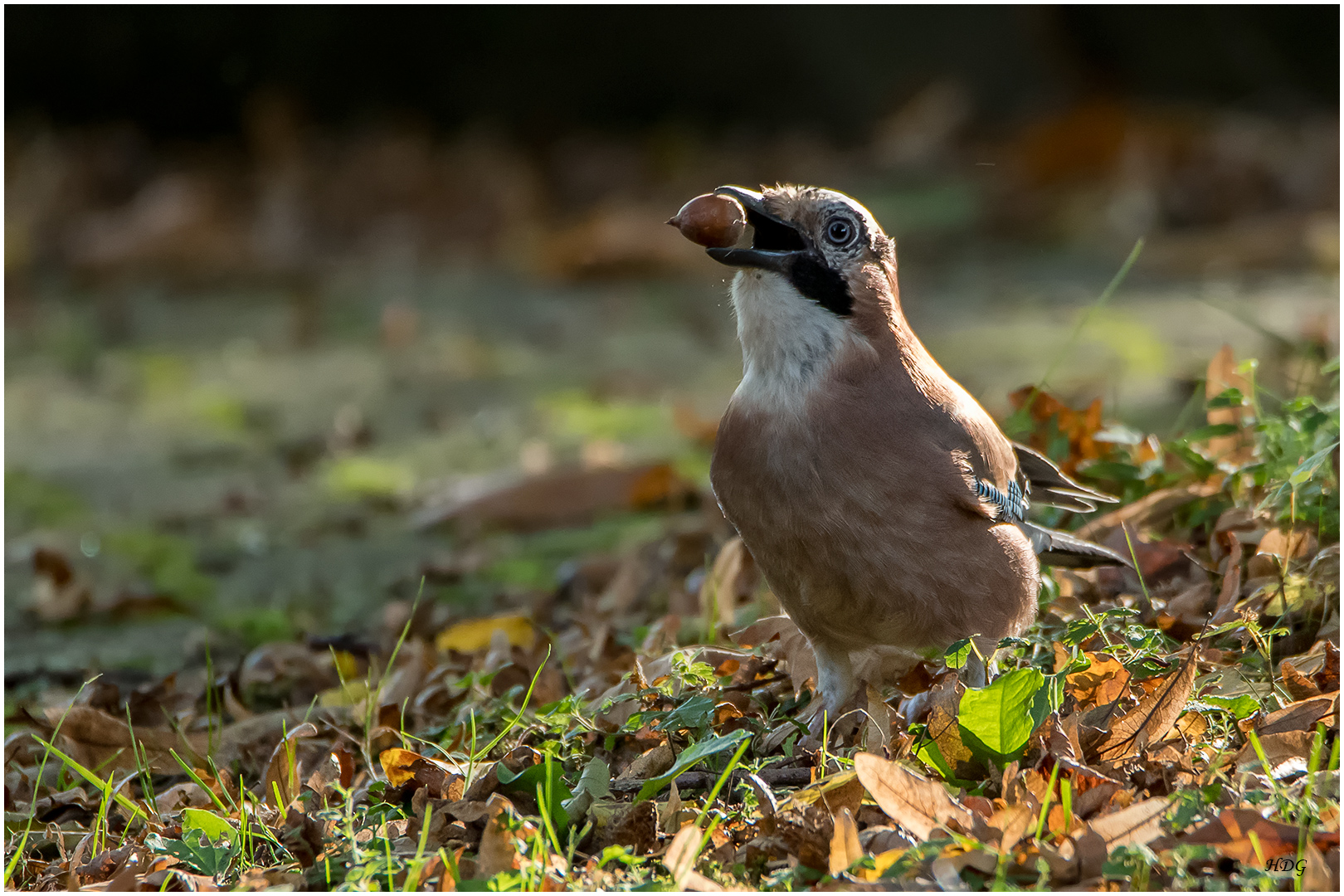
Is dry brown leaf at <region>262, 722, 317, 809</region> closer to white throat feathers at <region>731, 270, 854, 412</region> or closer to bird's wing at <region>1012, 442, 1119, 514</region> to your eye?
white throat feathers at <region>731, 270, 854, 412</region>

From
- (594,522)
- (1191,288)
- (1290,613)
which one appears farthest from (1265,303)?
(1290,613)

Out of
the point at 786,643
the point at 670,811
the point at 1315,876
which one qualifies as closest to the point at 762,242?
the point at 786,643

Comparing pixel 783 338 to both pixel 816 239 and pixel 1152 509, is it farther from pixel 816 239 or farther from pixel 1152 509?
pixel 1152 509

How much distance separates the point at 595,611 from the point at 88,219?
7.21 m

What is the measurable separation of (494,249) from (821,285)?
6.94 meters

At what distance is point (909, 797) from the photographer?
2.37 m

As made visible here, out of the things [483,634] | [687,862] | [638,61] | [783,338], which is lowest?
[483,634]

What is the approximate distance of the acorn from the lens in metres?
3.06

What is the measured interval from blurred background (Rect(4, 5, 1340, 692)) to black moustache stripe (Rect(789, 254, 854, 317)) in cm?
159

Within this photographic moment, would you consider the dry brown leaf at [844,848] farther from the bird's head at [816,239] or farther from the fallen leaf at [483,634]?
the fallen leaf at [483,634]

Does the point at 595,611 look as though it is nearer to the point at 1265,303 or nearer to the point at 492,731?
the point at 492,731

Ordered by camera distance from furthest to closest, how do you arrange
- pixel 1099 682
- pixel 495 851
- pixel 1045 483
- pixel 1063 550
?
1. pixel 1045 483
2. pixel 1063 550
3. pixel 1099 682
4. pixel 495 851

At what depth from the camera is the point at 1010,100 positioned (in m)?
11.3

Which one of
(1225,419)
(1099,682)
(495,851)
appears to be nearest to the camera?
(495,851)
